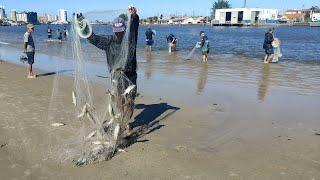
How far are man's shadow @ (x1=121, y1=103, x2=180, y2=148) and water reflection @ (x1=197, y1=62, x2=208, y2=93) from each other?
258cm

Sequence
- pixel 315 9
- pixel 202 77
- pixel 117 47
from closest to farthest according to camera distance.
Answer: pixel 117 47
pixel 202 77
pixel 315 9

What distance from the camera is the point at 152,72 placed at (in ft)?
50.8

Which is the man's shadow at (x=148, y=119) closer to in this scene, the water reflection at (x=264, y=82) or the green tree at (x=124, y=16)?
the green tree at (x=124, y=16)

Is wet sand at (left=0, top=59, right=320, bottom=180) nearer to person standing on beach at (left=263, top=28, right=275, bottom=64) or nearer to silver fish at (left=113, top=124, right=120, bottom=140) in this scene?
silver fish at (left=113, top=124, right=120, bottom=140)

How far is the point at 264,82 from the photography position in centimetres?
1329

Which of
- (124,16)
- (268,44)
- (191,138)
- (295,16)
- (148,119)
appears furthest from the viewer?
(295,16)

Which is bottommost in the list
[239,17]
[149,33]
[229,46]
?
[229,46]

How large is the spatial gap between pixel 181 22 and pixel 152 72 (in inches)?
6817

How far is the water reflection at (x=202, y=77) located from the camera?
12.0 metres

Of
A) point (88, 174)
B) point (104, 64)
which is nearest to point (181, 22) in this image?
point (104, 64)

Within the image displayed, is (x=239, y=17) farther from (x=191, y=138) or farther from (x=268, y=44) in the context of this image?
(x=191, y=138)

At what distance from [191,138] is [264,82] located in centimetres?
727

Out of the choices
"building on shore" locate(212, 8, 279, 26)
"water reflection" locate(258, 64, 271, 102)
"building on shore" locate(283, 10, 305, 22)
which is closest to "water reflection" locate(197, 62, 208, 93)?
"water reflection" locate(258, 64, 271, 102)

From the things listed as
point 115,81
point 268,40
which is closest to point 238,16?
point 268,40
